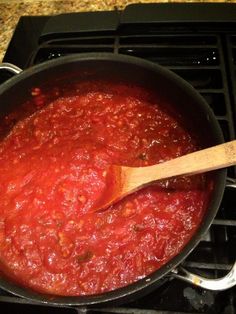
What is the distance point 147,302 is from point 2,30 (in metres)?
1.11

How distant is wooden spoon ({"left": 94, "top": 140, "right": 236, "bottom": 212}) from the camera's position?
891 mm

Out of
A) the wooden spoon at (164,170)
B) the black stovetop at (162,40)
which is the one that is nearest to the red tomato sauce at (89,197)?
the wooden spoon at (164,170)

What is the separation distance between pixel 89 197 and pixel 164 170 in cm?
22

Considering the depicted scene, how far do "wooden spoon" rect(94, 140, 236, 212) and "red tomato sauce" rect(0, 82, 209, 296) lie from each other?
36 mm

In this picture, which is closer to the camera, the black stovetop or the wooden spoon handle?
the wooden spoon handle

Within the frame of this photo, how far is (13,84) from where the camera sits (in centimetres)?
114

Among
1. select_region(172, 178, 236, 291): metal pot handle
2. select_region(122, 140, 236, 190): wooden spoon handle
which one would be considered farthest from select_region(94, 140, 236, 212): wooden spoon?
select_region(172, 178, 236, 291): metal pot handle

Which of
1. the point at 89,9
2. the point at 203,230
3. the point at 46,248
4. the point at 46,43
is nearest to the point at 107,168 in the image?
the point at 46,248

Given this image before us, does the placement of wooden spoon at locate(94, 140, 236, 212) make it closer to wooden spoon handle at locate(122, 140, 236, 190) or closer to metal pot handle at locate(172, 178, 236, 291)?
wooden spoon handle at locate(122, 140, 236, 190)

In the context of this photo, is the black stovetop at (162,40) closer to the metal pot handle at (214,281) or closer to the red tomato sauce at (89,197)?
the red tomato sauce at (89,197)

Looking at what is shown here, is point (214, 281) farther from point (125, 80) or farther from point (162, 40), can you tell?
point (162, 40)

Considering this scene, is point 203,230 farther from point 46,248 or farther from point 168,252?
point 46,248

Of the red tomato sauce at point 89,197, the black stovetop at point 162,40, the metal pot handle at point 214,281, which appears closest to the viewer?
the metal pot handle at point 214,281

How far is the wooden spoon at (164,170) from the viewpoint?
0.89 metres
